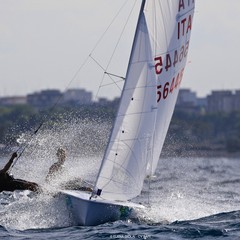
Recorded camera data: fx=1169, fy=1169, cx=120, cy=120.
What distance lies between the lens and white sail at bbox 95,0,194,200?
81.0ft

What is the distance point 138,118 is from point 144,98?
46 cm

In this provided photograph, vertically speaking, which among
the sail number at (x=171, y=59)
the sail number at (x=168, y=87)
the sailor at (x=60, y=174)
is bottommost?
the sailor at (x=60, y=174)

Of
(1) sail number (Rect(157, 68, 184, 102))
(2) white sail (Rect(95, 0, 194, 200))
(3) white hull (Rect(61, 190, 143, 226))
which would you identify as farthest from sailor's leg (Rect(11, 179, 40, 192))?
(1) sail number (Rect(157, 68, 184, 102))

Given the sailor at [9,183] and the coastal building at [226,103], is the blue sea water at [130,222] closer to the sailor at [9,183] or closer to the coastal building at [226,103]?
the sailor at [9,183]

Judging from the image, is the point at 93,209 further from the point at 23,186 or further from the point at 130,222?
the point at 23,186

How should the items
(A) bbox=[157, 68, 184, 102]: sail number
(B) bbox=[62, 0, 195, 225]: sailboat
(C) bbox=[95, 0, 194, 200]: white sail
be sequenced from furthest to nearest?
1. (A) bbox=[157, 68, 184, 102]: sail number
2. (C) bbox=[95, 0, 194, 200]: white sail
3. (B) bbox=[62, 0, 195, 225]: sailboat

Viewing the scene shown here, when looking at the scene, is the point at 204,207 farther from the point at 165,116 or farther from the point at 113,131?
the point at 113,131

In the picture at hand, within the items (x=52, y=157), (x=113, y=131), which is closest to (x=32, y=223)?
(x=113, y=131)

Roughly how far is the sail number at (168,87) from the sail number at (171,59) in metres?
0.36

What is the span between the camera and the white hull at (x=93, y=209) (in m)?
24.4

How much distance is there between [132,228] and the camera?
24281 millimetres

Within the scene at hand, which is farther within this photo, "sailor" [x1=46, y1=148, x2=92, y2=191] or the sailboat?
"sailor" [x1=46, y1=148, x2=92, y2=191]

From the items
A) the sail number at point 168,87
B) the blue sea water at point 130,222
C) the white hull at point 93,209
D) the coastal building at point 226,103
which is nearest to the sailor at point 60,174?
the blue sea water at point 130,222

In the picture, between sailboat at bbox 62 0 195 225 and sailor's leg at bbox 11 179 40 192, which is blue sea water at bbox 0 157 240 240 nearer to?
sailor's leg at bbox 11 179 40 192
